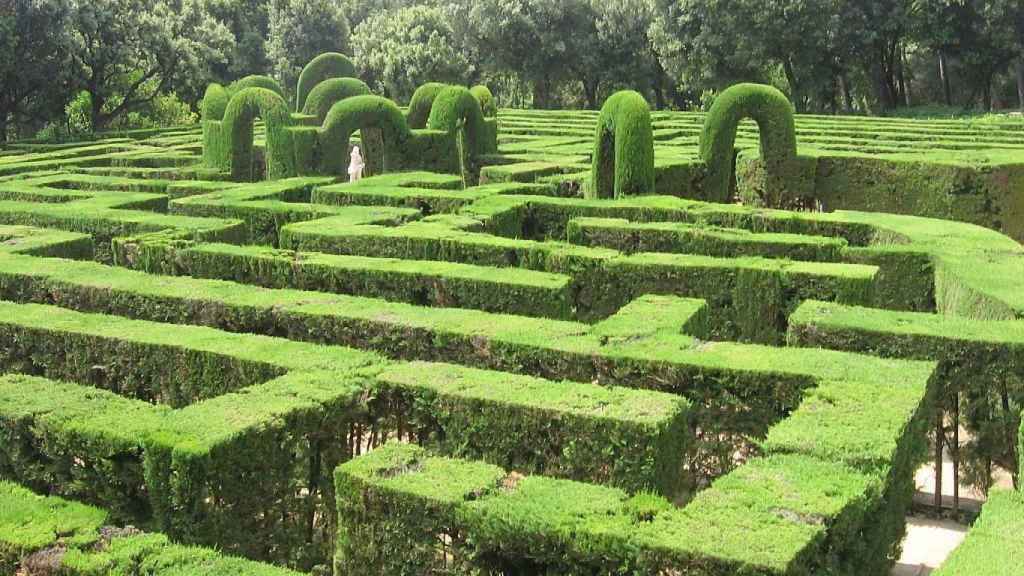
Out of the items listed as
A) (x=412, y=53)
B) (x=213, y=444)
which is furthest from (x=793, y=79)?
(x=213, y=444)

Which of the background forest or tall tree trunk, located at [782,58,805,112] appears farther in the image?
tall tree trunk, located at [782,58,805,112]

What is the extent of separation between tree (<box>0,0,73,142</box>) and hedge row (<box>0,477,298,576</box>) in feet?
124

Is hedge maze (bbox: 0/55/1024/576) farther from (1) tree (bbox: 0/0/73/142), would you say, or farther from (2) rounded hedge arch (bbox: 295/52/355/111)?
(1) tree (bbox: 0/0/73/142)

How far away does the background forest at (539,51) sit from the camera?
45219 millimetres

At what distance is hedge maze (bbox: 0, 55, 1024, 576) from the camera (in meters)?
7.15

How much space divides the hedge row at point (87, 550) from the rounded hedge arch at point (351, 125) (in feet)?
58.5

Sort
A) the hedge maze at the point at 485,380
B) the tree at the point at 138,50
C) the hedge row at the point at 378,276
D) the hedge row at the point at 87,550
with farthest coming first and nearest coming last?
the tree at the point at 138,50 → the hedge row at the point at 378,276 → the hedge maze at the point at 485,380 → the hedge row at the point at 87,550

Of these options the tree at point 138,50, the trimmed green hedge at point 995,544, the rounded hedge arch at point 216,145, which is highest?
the tree at point 138,50

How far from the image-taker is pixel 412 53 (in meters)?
57.9

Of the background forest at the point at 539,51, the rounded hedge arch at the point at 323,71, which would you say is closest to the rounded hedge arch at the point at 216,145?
the rounded hedge arch at the point at 323,71

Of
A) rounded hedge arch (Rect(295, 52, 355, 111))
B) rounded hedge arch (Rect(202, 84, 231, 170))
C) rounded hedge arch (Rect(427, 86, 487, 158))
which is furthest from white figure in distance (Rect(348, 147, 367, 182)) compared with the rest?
rounded hedge arch (Rect(295, 52, 355, 111))

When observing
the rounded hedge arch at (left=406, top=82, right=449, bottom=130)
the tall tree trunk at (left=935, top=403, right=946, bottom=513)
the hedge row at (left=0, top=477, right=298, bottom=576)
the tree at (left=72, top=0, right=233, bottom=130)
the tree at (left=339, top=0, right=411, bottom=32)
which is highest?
the tree at (left=339, top=0, right=411, bottom=32)

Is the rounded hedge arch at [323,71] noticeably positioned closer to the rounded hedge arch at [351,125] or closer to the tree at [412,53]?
the tree at [412,53]

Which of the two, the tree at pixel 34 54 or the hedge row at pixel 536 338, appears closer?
the hedge row at pixel 536 338
